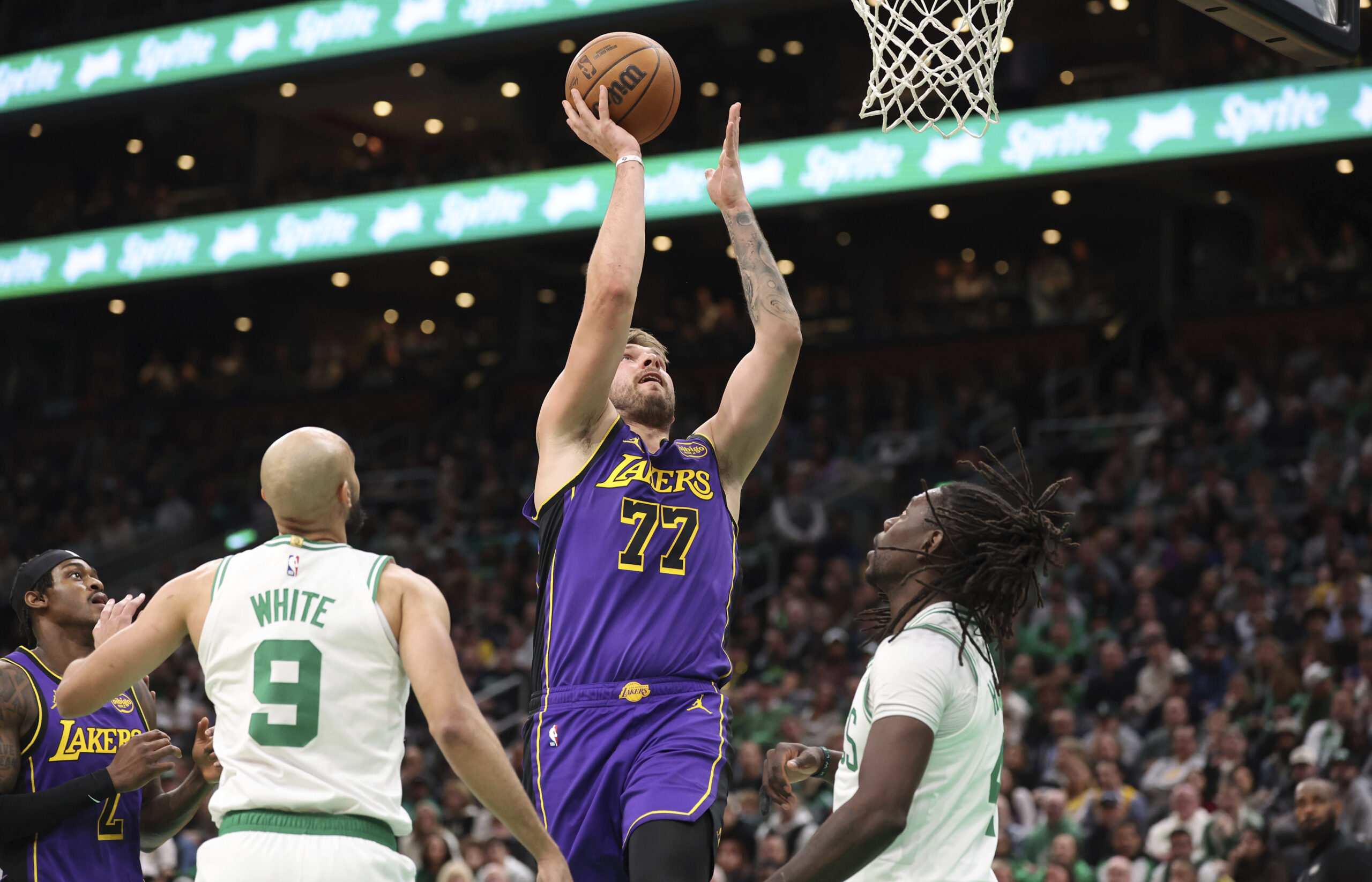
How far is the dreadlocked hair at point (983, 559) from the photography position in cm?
358

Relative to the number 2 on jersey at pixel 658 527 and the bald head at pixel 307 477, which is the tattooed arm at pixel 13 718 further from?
the number 2 on jersey at pixel 658 527

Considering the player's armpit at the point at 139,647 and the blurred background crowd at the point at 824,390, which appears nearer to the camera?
the player's armpit at the point at 139,647

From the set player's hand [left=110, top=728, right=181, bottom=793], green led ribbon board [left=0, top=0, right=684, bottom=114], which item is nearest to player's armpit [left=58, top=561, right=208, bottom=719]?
player's hand [left=110, top=728, right=181, bottom=793]

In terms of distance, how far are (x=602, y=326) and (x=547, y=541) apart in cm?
69

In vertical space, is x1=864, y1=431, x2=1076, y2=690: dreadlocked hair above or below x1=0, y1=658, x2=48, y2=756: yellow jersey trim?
above

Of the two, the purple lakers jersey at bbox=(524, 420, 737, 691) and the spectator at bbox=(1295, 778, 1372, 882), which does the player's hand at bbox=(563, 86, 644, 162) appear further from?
the spectator at bbox=(1295, 778, 1372, 882)

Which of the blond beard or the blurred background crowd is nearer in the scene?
the blond beard

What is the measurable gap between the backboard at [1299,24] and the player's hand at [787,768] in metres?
2.83

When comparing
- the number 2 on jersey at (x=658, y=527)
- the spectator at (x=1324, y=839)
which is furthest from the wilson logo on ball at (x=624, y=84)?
the spectator at (x=1324, y=839)

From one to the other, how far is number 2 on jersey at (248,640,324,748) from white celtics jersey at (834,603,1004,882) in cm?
126

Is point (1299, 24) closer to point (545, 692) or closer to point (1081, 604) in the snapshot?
point (545, 692)

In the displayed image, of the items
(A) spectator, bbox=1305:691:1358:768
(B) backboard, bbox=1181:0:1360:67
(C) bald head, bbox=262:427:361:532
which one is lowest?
(A) spectator, bbox=1305:691:1358:768

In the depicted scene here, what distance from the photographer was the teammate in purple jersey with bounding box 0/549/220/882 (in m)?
4.80

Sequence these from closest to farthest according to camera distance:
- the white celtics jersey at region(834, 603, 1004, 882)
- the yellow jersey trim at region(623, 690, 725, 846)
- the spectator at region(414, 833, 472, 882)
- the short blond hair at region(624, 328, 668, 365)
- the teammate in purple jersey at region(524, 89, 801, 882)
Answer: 1. the white celtics jersey at region(834, 603, 1004, 882)
2. the yellow jersey trim at region(623, 690, 725, 846)
3. the teammate in purple jersey at region(524, 89, 801, 882)
4. the short blond hair at region(624, 328, 668, 365)
5. the spectator at region(414, 833, 472, 882)
